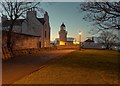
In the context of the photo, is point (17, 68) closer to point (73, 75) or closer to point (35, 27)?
point (73, 75)

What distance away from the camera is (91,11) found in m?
18.7

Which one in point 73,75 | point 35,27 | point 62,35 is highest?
point 35,27

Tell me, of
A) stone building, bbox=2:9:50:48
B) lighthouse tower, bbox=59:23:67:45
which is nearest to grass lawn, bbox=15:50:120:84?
stone building, bbox=2:9:50:48

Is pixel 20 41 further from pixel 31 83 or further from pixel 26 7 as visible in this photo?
pixel 31 83

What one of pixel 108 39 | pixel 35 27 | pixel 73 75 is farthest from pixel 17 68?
pixel 108 39

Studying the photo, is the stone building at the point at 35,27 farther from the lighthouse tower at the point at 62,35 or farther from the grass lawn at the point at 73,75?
the grass lawn at the point at 73,75

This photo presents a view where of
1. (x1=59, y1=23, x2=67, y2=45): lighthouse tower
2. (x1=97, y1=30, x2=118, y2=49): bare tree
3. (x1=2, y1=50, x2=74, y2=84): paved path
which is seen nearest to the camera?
(x1=2, y1=50, x2=74, y2=84): paved path

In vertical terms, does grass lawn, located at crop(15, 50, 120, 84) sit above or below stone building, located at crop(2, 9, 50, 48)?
below

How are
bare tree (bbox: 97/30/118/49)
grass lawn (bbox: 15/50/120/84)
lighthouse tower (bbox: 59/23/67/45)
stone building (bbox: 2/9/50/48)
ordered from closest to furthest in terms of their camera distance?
grass lawn (bbox: 15/50/120/84) → stone building (bbox: 2/9/50/48) → lighthouse tower (bbox: 59/23/67/45) → bare tree (bbox: 97/30/118/49)

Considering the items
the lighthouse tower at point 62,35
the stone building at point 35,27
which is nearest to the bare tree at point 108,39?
the lighthouse tower at point 62,35

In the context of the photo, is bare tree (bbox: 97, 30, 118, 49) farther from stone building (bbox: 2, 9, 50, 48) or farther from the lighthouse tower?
stone building (bbox: 2, 9, 50, 48)

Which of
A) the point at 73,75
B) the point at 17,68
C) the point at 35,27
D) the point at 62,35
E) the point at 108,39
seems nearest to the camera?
the point at 73,75

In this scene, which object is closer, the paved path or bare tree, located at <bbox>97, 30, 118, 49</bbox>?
the paved path

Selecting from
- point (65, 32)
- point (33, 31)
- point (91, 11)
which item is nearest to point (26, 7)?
point (91, 11)
